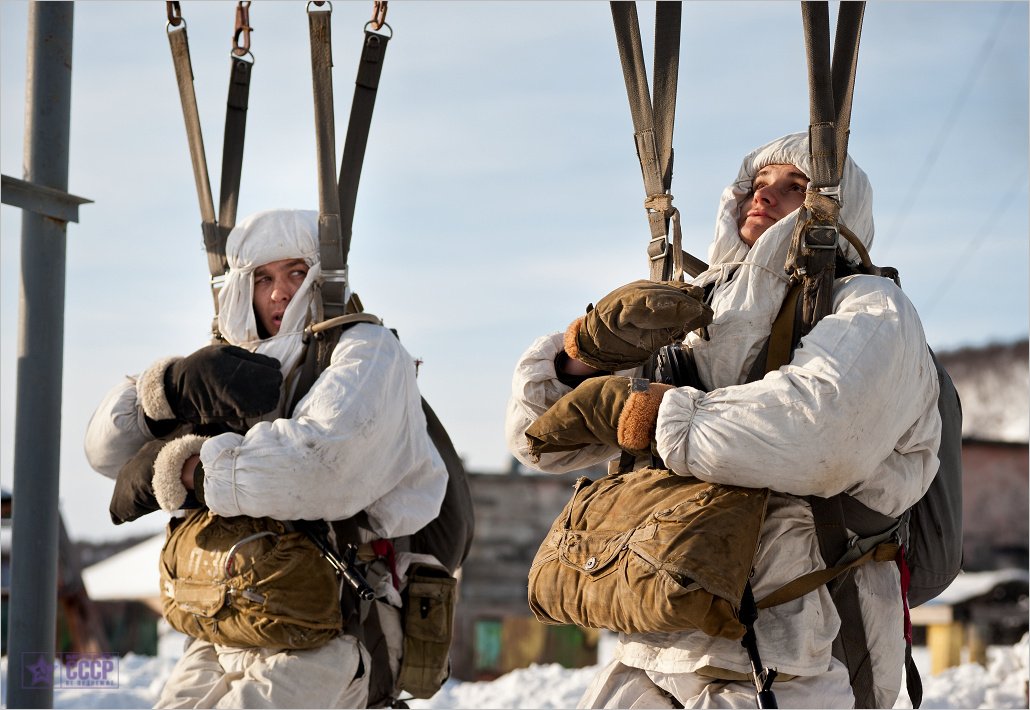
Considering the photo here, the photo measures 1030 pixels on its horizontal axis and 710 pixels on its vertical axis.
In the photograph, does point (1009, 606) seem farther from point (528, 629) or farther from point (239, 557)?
point (239, 557)

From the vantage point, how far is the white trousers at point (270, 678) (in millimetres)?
3801

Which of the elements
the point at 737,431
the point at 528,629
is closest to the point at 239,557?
the point at 737,431

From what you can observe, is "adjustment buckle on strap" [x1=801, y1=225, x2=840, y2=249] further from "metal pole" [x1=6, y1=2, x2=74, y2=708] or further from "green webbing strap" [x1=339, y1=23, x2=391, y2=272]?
"metal pole" [x1=6, y1=2, x2=74, y2=708]

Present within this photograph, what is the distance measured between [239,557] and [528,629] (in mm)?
10747

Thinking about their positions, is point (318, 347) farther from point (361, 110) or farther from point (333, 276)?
point (361, 110)

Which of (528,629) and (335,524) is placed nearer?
(335,524)

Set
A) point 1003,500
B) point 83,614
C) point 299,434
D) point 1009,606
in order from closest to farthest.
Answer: point 299,434
point 83,614
point 1009,606
point 1003,500

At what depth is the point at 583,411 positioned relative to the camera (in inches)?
114

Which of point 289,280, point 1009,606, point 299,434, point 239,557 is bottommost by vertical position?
point 1009,606

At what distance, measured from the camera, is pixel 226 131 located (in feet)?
15.6

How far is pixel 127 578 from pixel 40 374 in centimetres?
1859

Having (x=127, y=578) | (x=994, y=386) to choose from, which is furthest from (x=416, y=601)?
(x=994, y=386)

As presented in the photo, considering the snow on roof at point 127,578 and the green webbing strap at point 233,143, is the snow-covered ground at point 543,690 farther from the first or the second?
the snow on roof at point 127,578

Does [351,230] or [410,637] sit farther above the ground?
[351,230]
